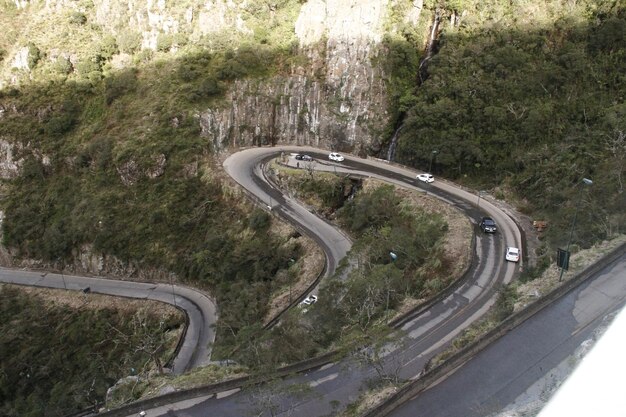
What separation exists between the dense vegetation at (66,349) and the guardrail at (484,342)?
102 ft

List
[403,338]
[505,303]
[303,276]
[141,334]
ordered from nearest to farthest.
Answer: [505,303] → [403,338] → [141,334] → [303,276]

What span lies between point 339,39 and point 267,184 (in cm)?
2592

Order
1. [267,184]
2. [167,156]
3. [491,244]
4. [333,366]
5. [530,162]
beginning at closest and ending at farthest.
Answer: [333,366]
[491,244]
[530,162]
[267,184]
[167,156]

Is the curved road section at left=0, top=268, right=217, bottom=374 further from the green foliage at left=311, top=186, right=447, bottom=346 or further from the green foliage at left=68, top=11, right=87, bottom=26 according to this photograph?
the green foliage at left=68, top=11, right=87, bottom=26

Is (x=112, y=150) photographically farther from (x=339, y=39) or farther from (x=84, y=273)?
(x=339, y=39)

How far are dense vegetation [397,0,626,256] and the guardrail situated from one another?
21095 mm

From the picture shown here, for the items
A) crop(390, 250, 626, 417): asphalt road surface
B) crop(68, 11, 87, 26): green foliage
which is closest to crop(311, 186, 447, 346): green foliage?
crop(390, 250, 626, 417): asphalt road surface

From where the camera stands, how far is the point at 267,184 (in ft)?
211

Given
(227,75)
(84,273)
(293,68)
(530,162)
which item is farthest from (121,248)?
(530,162)

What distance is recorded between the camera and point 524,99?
59.0 metres

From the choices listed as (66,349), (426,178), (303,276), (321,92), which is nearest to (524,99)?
(426,178)

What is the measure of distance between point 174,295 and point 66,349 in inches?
572

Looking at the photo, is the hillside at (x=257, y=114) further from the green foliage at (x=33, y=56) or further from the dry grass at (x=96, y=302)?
the dry grass at (x=96, y=302)

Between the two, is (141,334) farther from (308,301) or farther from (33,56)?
(33,56)
